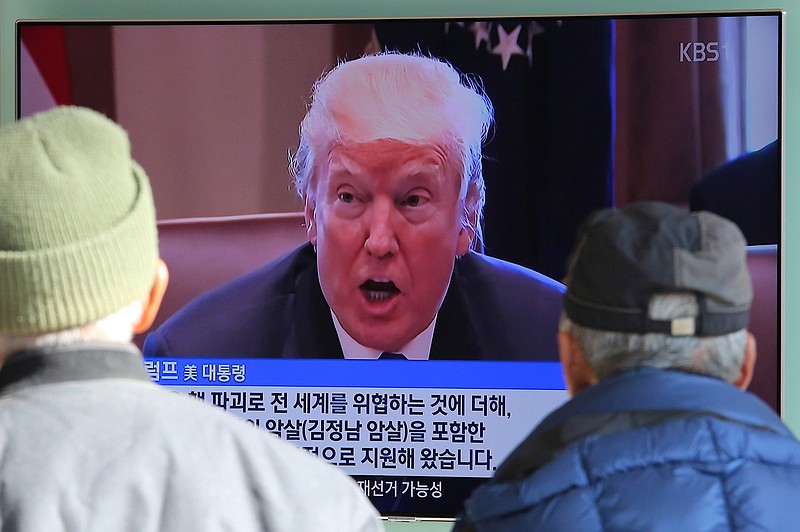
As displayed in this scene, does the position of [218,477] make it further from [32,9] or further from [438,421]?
[32,9]

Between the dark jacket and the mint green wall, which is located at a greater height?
the mint green wall

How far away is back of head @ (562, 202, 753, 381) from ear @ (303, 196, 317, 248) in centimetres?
199

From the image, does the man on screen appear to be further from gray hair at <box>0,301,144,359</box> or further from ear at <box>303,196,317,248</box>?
gray hair at <box>0,301,144,359</box>

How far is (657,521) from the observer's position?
118 cm

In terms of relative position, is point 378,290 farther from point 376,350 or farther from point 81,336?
point 81,336

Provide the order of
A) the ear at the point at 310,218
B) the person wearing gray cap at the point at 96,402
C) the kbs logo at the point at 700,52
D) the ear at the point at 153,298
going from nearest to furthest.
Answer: the person wearing gray cap at the point at 96,402 → the ear at the point at 153,298 → the kbs logo at the point at 700,52 → the ear at the point at 310,218

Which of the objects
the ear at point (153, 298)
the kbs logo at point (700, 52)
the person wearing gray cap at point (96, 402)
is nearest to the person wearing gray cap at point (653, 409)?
the person wearing gray cap at point (96, 402)

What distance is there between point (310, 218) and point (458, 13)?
76 centimetres

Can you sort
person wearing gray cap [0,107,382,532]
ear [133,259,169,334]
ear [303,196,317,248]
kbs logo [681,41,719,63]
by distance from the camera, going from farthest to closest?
1. ear [303,196,317,248]
2. kbs logo [681,41,719,63]
3. ear [133,259,169,334]
4. person wearing gray cap [0,107,382,532]

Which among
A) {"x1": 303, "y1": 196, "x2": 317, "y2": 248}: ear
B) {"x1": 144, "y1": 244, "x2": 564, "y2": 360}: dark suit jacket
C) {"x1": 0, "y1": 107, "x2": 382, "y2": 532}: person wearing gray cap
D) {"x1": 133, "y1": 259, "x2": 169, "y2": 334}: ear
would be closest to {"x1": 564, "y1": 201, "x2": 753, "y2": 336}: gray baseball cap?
{"x1": 0, "y1": 107, "x2": 382, "y2": 532}: person wearing gray cap

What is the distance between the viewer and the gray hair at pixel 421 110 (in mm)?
3215

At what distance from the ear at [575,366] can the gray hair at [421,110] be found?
1834 mm

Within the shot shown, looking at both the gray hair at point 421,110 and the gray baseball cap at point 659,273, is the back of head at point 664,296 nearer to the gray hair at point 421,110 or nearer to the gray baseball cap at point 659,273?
the gray baseball cap at point 659,273

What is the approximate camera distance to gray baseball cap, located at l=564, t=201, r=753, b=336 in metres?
1.30
